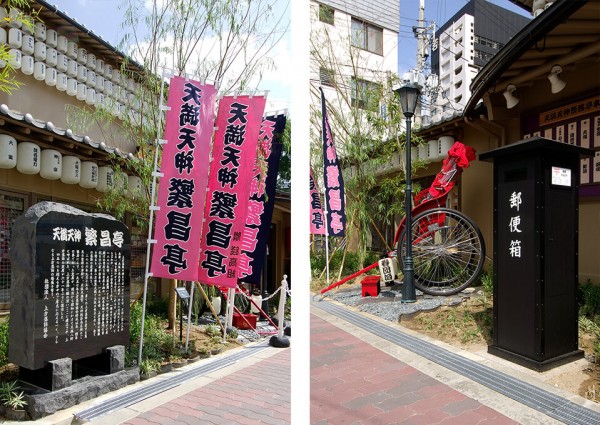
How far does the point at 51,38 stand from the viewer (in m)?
6.08

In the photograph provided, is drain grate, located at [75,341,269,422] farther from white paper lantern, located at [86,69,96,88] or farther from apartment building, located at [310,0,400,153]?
white paper lantern, located at [86,69,96,88]

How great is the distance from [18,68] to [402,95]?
4.92 meters

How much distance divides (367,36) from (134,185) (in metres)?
3.95

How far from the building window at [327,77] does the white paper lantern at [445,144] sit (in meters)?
2.28

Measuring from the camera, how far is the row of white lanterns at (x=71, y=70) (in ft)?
18.4

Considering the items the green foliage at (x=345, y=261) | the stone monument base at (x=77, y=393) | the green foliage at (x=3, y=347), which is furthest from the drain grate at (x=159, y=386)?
the green foliage at (x=345, y=261)

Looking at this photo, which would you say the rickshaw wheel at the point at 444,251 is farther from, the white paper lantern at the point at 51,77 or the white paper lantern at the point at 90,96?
the white paper lantern at the point at 51,77

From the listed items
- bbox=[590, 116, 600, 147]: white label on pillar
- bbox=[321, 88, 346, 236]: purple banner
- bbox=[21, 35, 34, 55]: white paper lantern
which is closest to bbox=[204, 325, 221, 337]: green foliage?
bbox=[321, 88, 346, 236]: purple banner

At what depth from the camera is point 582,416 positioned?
6.98 feet

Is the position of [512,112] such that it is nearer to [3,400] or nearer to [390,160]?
[390,160]

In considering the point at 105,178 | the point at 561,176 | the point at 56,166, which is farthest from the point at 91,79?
the point at 561,176

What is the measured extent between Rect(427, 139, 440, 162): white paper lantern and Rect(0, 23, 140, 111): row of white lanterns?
13.5ft

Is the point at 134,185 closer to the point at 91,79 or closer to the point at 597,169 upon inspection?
the point at 91,79

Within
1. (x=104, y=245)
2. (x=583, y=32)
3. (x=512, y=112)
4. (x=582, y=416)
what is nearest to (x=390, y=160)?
(x=512, y=112)
